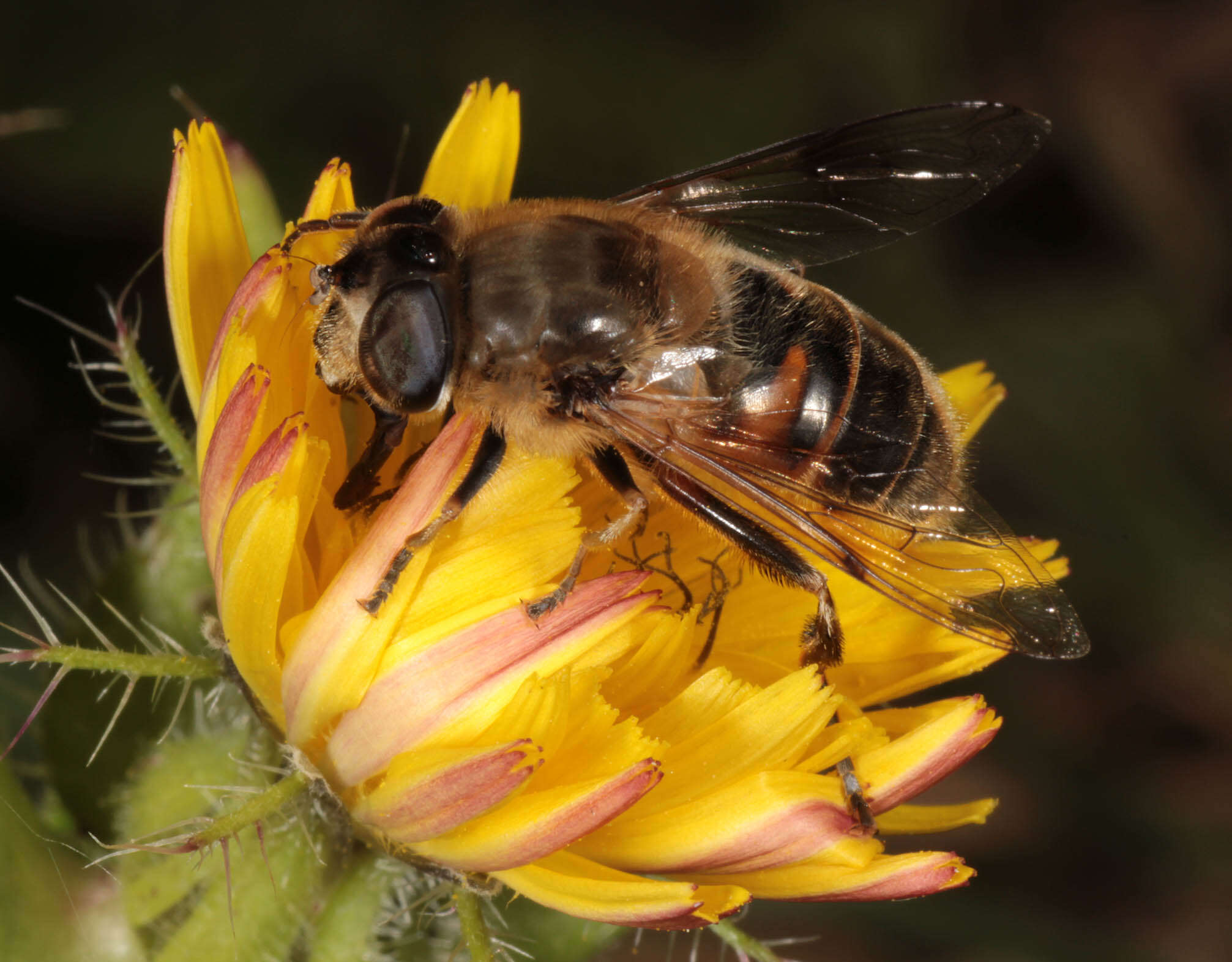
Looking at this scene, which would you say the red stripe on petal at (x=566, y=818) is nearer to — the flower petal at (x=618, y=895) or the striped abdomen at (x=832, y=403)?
the flower petal at (x=618, y=895)

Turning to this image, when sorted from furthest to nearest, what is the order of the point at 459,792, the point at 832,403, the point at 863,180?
the point at 863,180, the point at 832,403, the point at 459,792

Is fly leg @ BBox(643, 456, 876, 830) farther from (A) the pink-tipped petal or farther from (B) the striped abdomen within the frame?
(A) the pink-tipped petal

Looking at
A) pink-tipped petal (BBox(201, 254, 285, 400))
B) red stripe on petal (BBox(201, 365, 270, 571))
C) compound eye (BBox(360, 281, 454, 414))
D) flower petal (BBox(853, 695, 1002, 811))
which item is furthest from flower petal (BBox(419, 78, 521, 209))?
flower petal (BBox(853, 695, 1002, 811))

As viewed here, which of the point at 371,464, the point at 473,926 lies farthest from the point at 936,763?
the point at 371,464

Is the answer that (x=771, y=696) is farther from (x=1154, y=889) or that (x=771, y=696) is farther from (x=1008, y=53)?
(x=1008, y=53)

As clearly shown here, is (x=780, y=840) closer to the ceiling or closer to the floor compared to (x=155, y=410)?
closer to the floor

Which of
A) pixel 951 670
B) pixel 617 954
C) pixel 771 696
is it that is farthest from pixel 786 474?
pixel 617 954

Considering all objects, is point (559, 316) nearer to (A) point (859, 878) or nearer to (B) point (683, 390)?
(B) point (683, 390)
